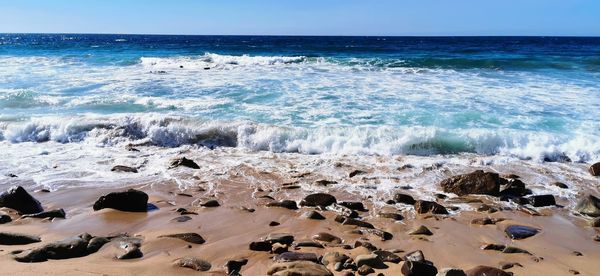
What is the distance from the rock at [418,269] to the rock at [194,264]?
1654 millimetres

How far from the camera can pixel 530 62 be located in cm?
2352

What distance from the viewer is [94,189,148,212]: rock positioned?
5301mm

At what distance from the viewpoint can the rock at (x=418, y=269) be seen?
368 centimetres

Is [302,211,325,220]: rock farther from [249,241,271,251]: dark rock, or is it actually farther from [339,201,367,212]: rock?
[249,241,271,251]: dark rock

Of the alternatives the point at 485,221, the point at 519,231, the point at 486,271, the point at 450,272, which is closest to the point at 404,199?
the point at 485,221

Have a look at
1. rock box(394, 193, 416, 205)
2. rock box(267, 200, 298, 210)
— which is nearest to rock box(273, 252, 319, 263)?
rock box(267, 200, 298, 210)

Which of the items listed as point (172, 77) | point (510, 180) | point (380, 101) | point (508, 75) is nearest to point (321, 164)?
point (510, 180)

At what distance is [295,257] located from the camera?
13.0 feet

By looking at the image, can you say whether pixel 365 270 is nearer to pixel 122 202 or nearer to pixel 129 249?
pixel 129 249

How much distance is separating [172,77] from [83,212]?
1361 cm

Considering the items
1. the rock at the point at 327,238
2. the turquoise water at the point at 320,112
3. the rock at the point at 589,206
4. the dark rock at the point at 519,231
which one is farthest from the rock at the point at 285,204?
the rock at the point at 589,206

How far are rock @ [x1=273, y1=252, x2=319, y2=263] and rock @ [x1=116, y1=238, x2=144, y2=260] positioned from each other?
49.4 inches

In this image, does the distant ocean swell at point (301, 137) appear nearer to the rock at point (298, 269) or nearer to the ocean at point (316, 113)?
the ocean at point (316, 113)

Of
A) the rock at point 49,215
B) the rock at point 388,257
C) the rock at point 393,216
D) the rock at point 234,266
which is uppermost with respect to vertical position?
the rock at point 388,257
